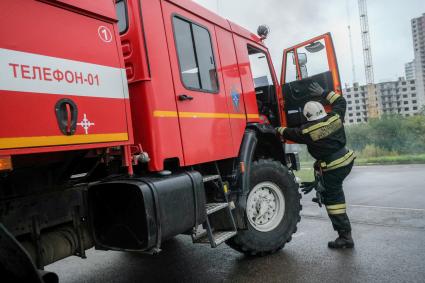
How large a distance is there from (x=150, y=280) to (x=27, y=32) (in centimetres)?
285

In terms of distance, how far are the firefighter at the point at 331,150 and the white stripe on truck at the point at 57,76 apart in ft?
8.65

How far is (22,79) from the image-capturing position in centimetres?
226

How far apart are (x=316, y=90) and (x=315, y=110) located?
1.17 ft

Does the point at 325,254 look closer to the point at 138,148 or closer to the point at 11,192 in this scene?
the point at 138,148

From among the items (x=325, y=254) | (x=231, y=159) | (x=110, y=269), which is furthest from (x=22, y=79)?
(x=325, y=254)

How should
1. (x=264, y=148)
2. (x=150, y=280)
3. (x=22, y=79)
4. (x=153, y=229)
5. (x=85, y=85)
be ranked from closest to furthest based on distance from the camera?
(x=22, y=79), (x=85, y=85), (x=153, y=229), (x=150, y=280), (x=264, y=148)

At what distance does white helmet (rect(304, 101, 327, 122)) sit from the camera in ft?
15.7

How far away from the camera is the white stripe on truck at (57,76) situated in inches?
87.0

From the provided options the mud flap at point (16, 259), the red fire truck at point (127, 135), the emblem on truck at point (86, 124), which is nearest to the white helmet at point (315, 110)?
the red fire truck at point (127, 135)

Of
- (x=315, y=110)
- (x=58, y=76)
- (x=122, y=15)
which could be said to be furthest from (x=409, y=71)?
(x=58, y=76)

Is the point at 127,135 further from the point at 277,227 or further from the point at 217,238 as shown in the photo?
the point at 277,227

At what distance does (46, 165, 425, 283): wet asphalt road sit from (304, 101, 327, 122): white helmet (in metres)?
1.64

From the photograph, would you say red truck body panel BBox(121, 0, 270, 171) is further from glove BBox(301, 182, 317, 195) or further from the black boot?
the black boot

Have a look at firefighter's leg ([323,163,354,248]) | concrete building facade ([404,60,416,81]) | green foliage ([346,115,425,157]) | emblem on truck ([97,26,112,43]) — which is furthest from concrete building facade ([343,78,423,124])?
emblem on truck ([97,26,112,43])
